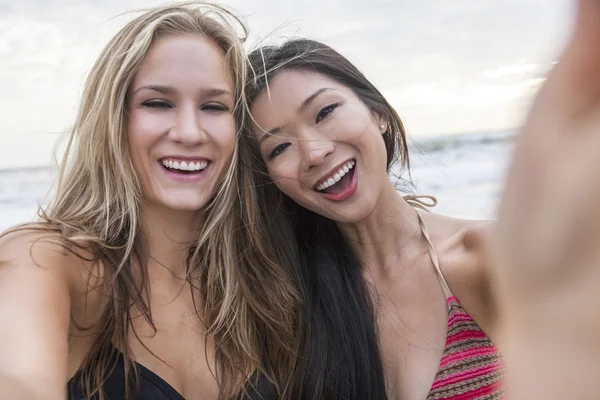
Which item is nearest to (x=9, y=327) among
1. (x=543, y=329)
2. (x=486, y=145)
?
(x=543, y=329)

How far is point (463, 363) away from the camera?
113 inches

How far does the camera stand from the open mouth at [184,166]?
2961mm

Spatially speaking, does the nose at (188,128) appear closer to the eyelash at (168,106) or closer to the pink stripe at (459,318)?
the eyelash at (168,106)

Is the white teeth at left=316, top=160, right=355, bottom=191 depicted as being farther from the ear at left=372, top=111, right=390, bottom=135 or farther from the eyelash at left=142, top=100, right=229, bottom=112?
the eyelash at left=142, top=100, right=229, bottom=112

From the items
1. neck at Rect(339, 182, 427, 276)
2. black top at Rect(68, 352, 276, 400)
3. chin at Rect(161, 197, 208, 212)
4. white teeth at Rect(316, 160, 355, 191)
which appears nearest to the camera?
black top at Rect(68, 352, 276, 400)

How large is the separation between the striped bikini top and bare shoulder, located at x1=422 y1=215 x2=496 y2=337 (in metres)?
0.05

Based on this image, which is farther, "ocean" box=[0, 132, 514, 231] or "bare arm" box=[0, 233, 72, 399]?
"ocean" box=[0, 132, 514, 231]

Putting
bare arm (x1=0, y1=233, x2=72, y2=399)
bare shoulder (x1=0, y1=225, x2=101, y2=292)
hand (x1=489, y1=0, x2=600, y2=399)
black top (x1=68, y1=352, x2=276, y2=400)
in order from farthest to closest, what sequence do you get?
black top (x1=68, y1=352, x2=276, y2=400)
bare shoulder (x1=0, y1=225, x2=101, y2=292)
bare arm (x1=0, y1=233, x2=72, y2=399)
hand (x1=489, y1=0, x2=600, y2=399)

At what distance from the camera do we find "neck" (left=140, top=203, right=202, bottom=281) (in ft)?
10.2

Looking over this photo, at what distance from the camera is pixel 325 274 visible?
3.27m

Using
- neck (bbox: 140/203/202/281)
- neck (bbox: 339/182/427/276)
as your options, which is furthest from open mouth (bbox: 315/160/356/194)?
neck (bbox: 140/203/202/281)

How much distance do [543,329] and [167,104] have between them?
2751mm

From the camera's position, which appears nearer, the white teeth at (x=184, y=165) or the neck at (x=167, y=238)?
the white teeth at (x=184, y=165)

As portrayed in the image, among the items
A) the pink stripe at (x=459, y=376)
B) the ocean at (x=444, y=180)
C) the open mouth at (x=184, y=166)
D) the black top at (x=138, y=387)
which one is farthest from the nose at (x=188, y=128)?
the ocean at (x=444, y=180)
